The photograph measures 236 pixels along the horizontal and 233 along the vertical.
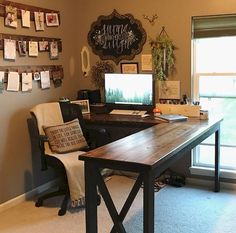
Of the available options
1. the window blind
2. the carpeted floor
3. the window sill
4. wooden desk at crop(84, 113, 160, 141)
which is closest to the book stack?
wooden desk at crop(84, 113, 160, 141)

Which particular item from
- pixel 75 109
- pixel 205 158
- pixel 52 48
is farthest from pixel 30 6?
pixel 205 158

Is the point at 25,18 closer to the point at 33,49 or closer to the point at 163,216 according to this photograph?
the point at 33,49

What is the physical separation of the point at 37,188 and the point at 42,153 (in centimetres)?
62

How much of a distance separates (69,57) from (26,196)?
5.65 ft

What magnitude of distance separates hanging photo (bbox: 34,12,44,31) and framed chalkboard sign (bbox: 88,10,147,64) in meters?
0.72

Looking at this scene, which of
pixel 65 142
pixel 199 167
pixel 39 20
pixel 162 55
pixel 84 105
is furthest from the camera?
pixel 84 105

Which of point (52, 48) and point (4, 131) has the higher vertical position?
point (52, 48)

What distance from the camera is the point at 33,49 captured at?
12.9 feet

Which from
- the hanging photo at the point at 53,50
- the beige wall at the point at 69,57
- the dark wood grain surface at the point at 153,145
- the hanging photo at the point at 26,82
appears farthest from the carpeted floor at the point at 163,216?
the hanging photo at the point at 53,50

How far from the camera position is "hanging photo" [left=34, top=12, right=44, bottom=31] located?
13.0ft

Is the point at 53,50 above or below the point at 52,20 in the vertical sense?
below

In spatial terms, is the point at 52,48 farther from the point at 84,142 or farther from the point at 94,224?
the point at 94,224

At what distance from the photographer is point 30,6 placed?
3869mm

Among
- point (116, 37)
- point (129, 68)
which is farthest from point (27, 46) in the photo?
point (129, 68)
